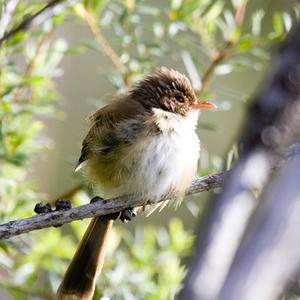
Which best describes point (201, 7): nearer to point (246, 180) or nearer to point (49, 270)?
point (49, 270)

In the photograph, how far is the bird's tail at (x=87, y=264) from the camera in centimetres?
339

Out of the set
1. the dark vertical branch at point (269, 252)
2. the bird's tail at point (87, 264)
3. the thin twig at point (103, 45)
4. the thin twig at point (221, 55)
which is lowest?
the bird's tail at point (87, 264)

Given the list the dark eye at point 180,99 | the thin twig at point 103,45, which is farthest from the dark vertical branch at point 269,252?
the thin twig at point 103,45

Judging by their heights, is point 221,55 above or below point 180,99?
above

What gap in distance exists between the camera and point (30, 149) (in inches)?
140

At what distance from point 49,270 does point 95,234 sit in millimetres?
268

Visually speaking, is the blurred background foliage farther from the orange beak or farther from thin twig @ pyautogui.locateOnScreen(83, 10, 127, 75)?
the orange beak

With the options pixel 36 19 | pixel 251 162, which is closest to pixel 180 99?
pixel 36 19

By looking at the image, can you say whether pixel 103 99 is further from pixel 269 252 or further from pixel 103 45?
pixel 269 252

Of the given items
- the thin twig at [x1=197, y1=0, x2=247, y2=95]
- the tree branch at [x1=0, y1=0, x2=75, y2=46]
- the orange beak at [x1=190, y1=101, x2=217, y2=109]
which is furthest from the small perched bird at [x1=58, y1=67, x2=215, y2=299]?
the tree branch at [x1=0, y1=0, x2=75, y2=46]

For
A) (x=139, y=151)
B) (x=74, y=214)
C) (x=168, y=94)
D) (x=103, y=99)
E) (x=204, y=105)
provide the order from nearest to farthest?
(x=74, y=214) < (x=139, y=151) < (x=204, y=105) < (x=168, y=94) < (x=103, y=99)

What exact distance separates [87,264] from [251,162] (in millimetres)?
2440

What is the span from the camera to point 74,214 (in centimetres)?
280

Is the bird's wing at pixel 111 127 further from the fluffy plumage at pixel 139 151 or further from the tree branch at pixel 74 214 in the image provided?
the tree branch at pixel 74 214
